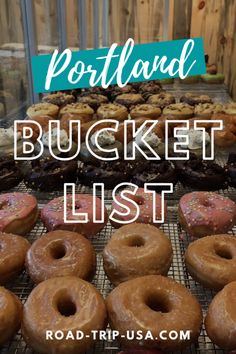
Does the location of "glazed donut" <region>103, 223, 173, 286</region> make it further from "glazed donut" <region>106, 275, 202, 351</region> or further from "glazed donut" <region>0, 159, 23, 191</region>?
"glazed donut" <region>0, 159, 23, 191</region>

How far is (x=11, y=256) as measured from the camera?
63.2 inches

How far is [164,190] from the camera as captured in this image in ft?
7.67

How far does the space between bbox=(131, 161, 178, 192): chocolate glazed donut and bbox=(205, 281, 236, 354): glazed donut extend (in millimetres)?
1021

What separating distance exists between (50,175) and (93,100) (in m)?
1.83

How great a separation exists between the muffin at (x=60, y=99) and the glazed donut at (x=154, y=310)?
283 centimetres

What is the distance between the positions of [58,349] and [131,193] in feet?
3.34

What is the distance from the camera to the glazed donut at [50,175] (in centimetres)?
234

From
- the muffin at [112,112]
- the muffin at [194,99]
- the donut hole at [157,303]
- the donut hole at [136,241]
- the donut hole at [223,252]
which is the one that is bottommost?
the donut hole at [157,303]

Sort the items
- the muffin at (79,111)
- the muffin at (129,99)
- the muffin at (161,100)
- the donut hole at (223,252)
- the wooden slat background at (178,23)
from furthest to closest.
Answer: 1. the wooden slat background at (178,23)
2. the muffin at (129,99)
3. the muffin at (161,100)
4. the muffin at (79,111)
5. the donut hole at (223,252)

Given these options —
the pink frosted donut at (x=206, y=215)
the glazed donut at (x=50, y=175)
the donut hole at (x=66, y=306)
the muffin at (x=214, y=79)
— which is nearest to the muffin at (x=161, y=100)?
the muffin at (x=214, y=79)

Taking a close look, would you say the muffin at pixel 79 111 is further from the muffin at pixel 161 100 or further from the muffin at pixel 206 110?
the muffin at pixel 206 110

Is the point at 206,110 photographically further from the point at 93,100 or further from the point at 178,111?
the point at 93,100

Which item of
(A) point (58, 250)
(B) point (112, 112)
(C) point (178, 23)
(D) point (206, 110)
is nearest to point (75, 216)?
(A) point (58, 250)

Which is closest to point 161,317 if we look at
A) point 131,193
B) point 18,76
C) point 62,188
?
point 131,193
